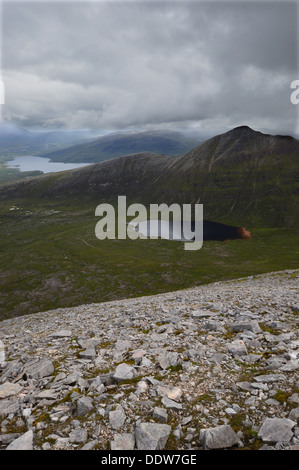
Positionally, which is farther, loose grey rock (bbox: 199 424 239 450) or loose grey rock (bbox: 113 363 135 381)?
loose grey rock (bbox: 113 363 135 381)

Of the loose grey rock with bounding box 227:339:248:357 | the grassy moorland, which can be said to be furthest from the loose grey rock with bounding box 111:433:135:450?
the grassy moorland

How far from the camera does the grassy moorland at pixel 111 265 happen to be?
82.5 meters

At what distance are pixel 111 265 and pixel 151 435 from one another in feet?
342

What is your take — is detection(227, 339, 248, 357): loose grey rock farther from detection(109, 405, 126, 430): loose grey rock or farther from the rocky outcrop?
detection(109, 405, 126, 430): loose grey rock

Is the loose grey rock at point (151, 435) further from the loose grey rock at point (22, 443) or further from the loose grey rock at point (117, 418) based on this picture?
the loose grey rock at point (22, 443)

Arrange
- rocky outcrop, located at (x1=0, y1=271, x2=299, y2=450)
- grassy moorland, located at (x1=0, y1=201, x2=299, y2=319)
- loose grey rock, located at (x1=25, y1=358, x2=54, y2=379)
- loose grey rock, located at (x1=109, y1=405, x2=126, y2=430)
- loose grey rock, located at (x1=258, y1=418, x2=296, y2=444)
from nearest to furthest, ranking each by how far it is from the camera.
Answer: loose grey rock, located at (x1=258, y1=418, x2=296, y2=444) → rocky outcrop, located at (x1=0, y1=271, x2=299, y2=450) → loose grey rock, located at (x1=109, y1=405, x2=126, y2=430) → loose grey rock, located at (x1=25, y1=358, x2=54, y2=379) → grassy moorland, located at (x1=0, y1=201, x2=299, y2=319)

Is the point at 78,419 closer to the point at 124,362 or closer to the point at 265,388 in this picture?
the point at 124,362

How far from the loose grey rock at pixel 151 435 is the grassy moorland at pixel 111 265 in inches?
2858

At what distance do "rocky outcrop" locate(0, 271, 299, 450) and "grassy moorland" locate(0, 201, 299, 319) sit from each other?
67.4m

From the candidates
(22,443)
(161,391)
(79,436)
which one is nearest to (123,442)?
(79,436)

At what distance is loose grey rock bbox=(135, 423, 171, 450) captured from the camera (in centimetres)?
607

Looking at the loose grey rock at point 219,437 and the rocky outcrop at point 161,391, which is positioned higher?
the loose grey rock at point 219,437

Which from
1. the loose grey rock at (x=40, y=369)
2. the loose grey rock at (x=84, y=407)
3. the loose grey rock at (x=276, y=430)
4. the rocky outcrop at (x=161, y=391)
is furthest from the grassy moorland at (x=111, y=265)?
the loose grey rock at (x=276, y=430)
